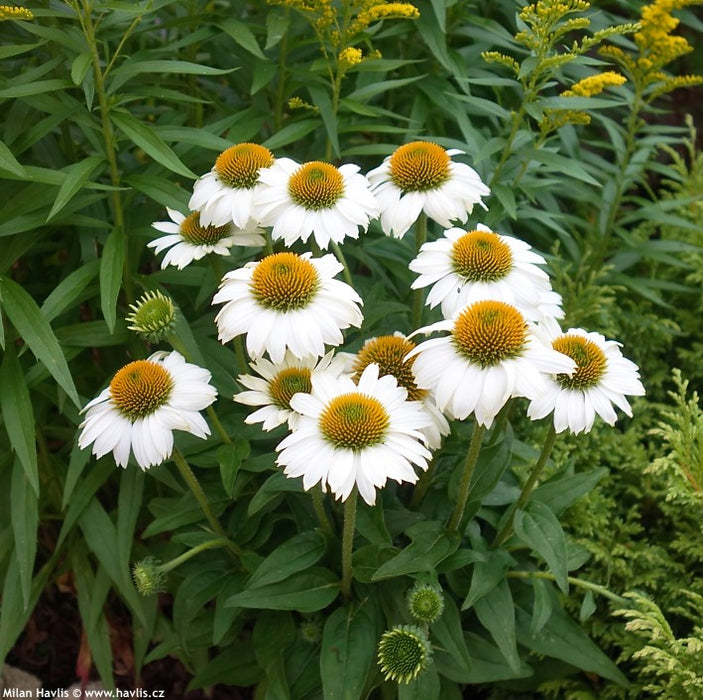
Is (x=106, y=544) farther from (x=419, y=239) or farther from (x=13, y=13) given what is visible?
(x=13, y=13)

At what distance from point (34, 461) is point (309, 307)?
740 mm

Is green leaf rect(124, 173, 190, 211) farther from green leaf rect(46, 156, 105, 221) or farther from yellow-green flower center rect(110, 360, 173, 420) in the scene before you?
yellow-green flower center rect(110, 360, 173, 420)

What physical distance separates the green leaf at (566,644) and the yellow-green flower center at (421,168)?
0.96 m

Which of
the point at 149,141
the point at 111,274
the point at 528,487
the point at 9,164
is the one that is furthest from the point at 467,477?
the point at 9,164

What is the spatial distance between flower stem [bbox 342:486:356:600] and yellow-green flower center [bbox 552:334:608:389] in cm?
43

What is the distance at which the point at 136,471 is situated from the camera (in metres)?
1.93

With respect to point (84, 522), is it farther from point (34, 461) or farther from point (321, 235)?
point (321, 235)

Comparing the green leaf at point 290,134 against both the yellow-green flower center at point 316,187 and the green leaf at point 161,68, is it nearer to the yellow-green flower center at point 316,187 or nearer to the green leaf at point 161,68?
the green leaf at point 161,68

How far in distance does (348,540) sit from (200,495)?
1.04 ft

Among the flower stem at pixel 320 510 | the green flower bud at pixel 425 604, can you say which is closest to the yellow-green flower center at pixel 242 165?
the flower stem at pixel 320 510

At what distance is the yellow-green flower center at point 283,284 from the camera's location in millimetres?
1333

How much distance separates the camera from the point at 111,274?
5.34ft

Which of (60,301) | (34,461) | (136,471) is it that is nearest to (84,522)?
(136,471)

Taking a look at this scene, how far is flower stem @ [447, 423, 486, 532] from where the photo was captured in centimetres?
135
